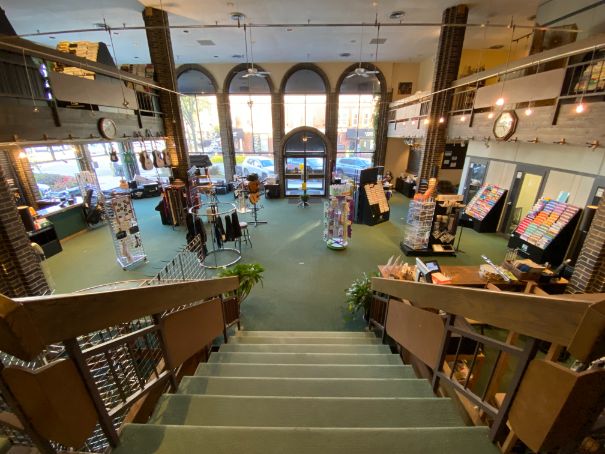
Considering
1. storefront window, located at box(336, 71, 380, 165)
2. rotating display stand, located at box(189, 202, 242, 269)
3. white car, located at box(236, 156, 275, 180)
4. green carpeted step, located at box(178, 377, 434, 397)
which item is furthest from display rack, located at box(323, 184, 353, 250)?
white car, located at box(236, 156, 275, 180)

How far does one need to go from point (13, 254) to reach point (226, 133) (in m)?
10.7

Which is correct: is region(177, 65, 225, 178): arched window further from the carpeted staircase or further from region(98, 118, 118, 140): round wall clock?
the carpeted staircase

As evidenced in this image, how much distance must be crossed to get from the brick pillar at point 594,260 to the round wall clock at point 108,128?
8.67 metres

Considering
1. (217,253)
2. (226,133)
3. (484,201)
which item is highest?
(226,133)

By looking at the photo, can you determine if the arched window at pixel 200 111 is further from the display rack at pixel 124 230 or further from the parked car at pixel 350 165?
the display rack at pixel 124 230

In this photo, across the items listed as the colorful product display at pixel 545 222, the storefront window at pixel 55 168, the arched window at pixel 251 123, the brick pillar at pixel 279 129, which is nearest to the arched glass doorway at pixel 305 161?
the brick pillar at pixel 279 129

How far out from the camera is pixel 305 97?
12.5 metres

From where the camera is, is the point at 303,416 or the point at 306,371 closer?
the point at 303,416

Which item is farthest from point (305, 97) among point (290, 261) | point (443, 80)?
point (290, 261)

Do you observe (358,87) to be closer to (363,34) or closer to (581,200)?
(363,34)

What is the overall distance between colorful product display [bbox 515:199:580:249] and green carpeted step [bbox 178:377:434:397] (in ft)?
20.6

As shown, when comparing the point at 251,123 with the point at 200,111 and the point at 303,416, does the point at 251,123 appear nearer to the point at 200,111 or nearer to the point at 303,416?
the point at 200,111

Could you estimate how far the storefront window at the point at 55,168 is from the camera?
8836 millimetres

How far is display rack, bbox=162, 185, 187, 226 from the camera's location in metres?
8.59
